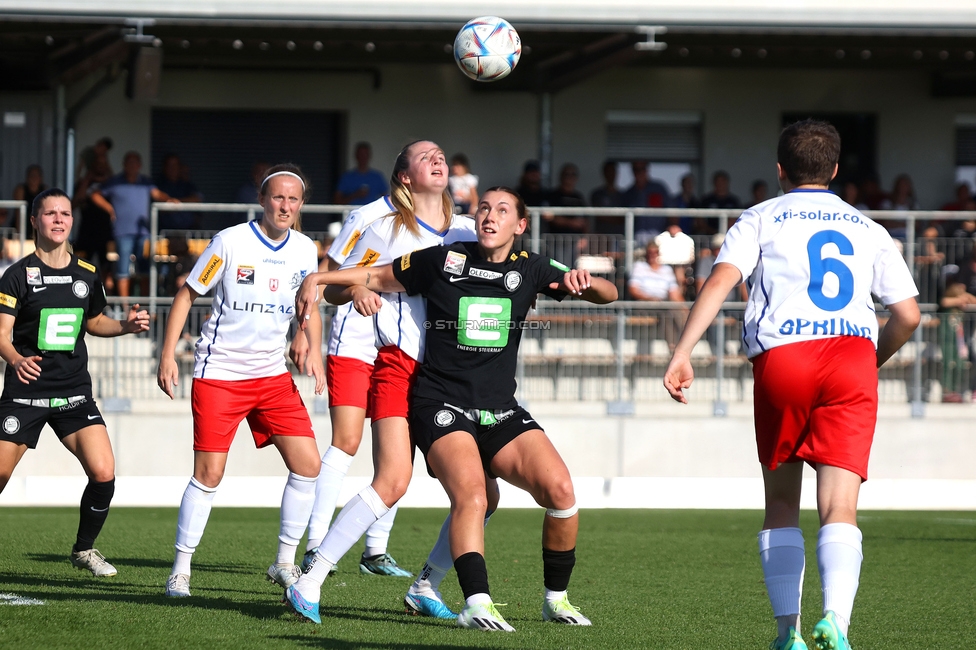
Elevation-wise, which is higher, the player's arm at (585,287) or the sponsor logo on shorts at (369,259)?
the sponsor logo on shorts at (369,259)

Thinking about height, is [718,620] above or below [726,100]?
below

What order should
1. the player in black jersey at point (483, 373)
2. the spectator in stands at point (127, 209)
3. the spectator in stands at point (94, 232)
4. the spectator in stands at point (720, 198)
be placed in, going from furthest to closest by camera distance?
the spectator in stands at point (720, 198) → the spectator in stands at point (94, 232) → the spectator in stands at point (127, 209) → the player in black jersey at point (483, 373)

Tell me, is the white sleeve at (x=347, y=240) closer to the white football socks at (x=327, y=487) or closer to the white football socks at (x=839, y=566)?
the white football socks at (x=327, y=487)

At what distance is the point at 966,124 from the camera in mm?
20766

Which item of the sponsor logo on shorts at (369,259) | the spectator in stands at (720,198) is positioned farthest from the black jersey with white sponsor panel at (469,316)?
the spectator in stands at (720,198)

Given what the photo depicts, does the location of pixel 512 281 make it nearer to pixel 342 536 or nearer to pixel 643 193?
pixel 342 536

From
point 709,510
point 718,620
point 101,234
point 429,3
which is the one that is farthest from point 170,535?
point 429,3

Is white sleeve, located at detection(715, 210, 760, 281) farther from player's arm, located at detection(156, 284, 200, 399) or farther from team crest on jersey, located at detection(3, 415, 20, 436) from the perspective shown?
team crest on jersey, located at detection(3, 415, 20, 436)

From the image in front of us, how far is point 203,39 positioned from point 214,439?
11.9 meters

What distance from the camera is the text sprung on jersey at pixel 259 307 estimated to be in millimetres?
6555

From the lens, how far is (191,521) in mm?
6434

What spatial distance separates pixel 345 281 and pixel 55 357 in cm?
228

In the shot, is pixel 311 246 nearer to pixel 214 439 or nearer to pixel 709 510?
pixel 214 439

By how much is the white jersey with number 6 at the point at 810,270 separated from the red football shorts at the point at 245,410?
9.22 feet
